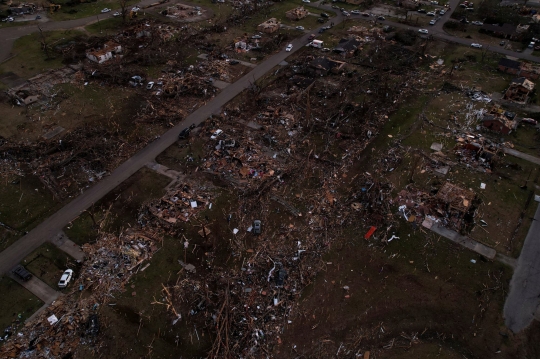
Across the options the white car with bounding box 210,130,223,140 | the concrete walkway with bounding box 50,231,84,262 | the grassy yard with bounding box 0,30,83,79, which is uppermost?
the grassy yard with bounding box 0,30,83,79

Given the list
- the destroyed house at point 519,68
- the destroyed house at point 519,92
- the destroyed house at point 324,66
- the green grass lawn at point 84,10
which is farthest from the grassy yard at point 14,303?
the destroyed house at point 519,68

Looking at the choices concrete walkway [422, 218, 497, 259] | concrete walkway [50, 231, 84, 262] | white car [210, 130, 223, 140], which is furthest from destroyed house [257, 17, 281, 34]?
concrete walkway [50, 231, 84, 262]

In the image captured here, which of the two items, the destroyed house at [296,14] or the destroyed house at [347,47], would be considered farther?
the destroyed house at [296,14]

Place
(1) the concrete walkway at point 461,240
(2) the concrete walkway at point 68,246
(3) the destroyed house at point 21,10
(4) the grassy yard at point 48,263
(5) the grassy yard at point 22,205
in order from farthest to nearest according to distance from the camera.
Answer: (3) the destroyed house at point 21,10 → (5) the grassy yard at point 22,205 → (1) the concrete walkway at point 461,240 → (2) the concrete walkway at point 68,246 → (4) the grassy yard at point 48,263

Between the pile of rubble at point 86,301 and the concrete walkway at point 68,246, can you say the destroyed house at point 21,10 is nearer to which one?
the concrete walkway at point 68,246

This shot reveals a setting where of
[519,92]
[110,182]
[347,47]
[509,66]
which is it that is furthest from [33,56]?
[509,66]

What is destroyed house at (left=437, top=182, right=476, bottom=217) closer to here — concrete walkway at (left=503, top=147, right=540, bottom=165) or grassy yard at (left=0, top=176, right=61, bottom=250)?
concrete walkway at (left=503, top=147, right=540, bottom=165)

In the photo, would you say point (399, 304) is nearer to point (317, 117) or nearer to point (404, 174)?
point (404, 174)

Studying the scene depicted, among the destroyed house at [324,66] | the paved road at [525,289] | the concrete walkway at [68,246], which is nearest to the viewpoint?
the paved road at [525,289]
